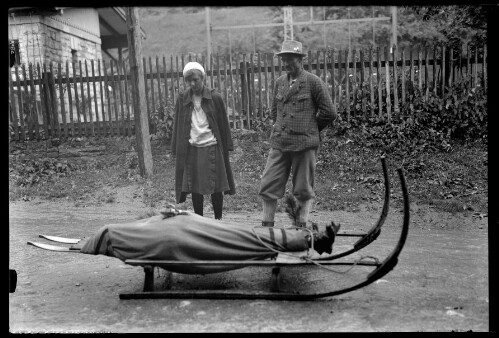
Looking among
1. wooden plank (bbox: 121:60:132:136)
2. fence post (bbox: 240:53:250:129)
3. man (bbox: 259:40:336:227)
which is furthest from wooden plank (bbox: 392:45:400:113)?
wooden plank (bbox: 121:60:132:136)

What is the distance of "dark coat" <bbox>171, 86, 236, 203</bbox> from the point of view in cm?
592

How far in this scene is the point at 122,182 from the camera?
9.52 m

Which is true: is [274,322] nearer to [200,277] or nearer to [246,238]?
[246,238]

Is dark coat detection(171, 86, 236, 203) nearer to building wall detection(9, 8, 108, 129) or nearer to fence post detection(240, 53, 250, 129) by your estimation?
fence post detection(240, 53, 250, 129)

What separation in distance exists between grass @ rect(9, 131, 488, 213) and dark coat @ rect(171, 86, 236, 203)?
2.04m

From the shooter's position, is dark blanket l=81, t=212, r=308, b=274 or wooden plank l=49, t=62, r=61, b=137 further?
wooden plank l=49, t=62, r=61, b=137

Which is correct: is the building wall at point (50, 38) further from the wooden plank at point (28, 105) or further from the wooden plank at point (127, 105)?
the wooden plank at point (127, 105)

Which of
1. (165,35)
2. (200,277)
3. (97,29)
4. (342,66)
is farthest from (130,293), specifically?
(165,35)

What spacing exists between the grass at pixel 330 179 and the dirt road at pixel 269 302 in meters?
1.67

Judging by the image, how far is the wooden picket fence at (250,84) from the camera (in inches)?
407

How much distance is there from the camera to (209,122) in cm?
594

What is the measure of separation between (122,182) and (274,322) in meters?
6.64

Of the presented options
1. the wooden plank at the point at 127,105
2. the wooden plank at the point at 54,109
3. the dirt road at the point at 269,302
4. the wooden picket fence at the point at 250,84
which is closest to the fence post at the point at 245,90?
the wooden picket fence at the point at 250,84
